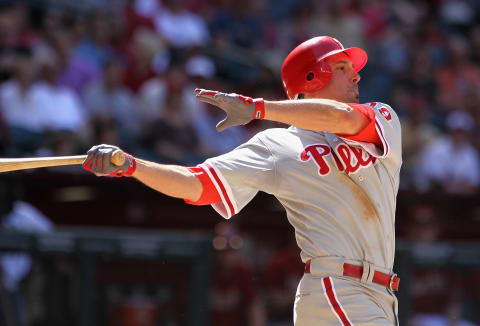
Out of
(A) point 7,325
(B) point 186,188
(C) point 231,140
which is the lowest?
(A) point 7,325

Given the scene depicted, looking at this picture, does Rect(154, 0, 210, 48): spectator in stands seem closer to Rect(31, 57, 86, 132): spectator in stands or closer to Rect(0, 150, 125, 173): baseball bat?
Rect(31, 57, 86, 132): spectator in stands

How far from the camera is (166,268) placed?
5867 mm

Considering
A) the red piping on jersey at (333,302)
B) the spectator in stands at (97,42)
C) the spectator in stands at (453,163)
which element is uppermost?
the spectator in stands at (97,42)

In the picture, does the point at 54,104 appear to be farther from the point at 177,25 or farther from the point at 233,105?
the point at 233,105

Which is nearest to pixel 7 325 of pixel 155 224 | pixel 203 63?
pixel 155 224

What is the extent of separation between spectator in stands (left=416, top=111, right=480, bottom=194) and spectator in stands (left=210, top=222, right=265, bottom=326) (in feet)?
7.63

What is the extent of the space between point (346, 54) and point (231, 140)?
13.9 feet

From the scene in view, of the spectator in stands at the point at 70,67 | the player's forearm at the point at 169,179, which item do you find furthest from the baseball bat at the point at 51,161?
the spectator in stands at the point at 70,67

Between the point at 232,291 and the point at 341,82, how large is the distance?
311 centimetres

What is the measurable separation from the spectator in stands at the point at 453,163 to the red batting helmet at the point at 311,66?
4.63 m

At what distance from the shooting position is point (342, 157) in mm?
3262

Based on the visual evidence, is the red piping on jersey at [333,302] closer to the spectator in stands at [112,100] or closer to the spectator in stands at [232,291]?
the spectator in stands at [232,291]

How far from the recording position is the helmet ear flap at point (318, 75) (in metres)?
3.44

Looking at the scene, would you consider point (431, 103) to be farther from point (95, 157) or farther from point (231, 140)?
point (95, 157)
